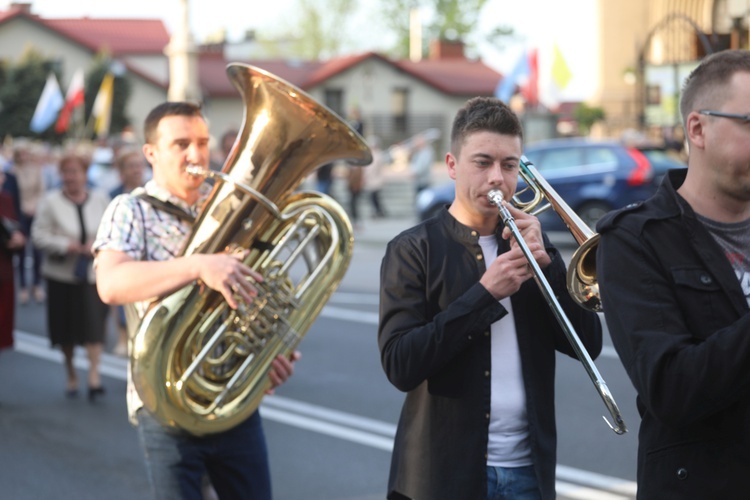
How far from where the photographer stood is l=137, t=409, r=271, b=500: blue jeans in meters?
4.08

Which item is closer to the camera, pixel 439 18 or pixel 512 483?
pixel 512 483

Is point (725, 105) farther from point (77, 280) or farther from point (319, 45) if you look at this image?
point (319, 45)

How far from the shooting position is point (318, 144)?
4379 mm

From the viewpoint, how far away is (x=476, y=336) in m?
3.34

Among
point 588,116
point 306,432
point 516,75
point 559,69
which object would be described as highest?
point 559,69

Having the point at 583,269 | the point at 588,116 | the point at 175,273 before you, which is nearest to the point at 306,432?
the point at 175,273

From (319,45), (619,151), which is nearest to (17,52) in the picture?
(319,45)

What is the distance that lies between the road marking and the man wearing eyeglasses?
3.67 meters

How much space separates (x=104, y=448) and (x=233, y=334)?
11.7 feet

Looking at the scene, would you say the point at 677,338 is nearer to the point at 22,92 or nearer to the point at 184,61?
the point at 184,61

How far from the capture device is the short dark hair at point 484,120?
11.4 ft

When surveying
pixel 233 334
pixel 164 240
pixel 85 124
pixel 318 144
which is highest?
pixel 318 144

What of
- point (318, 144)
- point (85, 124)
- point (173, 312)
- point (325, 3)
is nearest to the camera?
point (173, 312)

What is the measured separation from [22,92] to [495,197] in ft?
159
